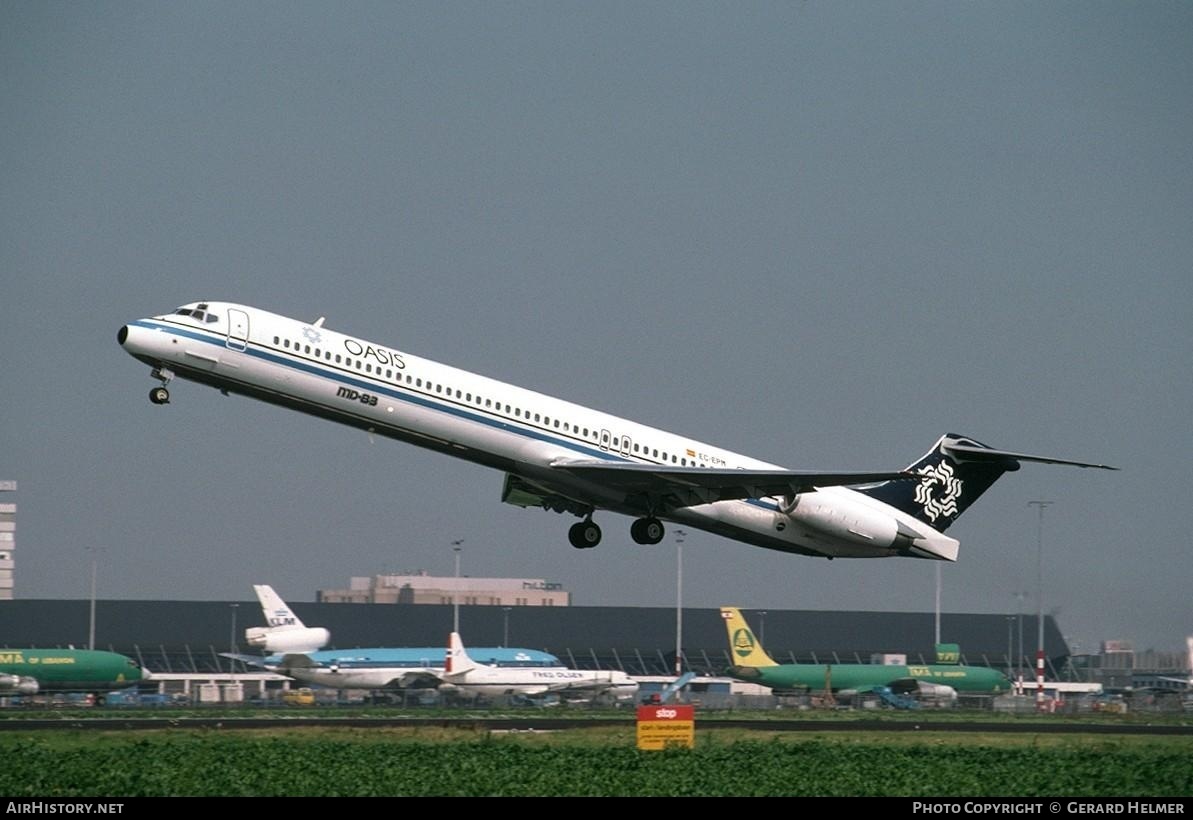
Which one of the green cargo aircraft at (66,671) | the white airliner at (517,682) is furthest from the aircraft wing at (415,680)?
the green cargo aircraft at (66,671)

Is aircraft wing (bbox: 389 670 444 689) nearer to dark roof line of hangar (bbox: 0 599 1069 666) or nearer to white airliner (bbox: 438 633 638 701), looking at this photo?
white airliner (bbox: 438 633 638 701)

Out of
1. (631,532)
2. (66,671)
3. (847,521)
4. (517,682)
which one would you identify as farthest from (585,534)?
(66,671)

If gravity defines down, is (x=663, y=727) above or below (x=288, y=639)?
below

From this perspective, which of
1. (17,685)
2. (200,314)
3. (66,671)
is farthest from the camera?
(66,671)

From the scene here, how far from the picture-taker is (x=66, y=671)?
227 feet

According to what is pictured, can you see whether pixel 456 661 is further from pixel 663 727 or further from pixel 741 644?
pixel 663 727

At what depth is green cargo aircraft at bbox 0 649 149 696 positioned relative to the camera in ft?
220

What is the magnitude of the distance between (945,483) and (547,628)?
2300 inches

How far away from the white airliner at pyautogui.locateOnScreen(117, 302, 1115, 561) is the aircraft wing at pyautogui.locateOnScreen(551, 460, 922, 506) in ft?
0.17

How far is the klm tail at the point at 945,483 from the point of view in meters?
48.3

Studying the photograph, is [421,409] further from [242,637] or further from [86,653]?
[242,637]

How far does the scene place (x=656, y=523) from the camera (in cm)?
4400

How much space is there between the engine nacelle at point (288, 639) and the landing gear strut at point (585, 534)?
35412mm

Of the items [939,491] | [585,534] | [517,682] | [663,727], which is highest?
[939,491]
